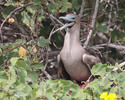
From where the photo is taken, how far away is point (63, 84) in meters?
2.82

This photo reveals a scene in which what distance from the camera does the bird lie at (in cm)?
532

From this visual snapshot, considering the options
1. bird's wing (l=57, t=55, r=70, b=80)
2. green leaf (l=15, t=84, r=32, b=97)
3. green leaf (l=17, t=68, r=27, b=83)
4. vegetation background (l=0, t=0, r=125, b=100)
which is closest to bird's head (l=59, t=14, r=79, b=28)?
vegetation background (l=0, t=0, r=125, b=100)

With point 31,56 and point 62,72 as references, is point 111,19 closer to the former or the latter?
point 62,72

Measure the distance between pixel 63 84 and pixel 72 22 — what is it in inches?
109

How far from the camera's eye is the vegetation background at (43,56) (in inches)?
104

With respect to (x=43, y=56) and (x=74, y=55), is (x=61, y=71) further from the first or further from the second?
(x=43, y=56)

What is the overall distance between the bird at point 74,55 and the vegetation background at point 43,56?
243 millimetres

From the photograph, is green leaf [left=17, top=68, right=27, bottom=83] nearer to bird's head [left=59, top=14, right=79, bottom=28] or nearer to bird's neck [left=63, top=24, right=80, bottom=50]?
bird's neck [left=63, top=24, right=80, bottom=50]

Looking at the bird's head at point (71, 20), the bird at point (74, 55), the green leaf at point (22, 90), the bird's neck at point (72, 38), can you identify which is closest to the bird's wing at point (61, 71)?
the bird at point (74, 55)

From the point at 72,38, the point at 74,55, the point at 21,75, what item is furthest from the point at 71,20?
the point at 21,75

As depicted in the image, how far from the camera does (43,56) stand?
5.01 meters

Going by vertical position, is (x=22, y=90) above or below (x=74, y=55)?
above

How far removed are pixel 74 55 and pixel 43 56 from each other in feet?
1.96

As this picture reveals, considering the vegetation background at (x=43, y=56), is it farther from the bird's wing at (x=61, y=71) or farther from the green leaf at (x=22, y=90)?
the bird's wing at (x=61, y=71)
